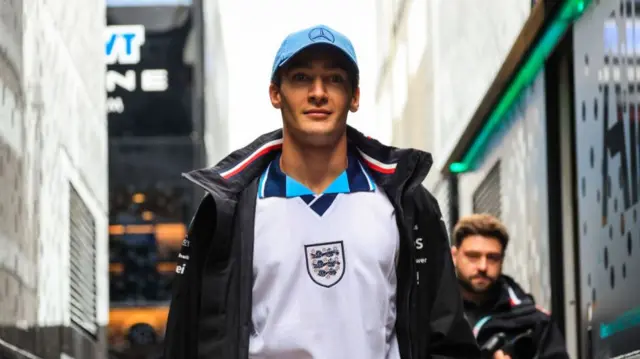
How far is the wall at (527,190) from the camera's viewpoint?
807cm

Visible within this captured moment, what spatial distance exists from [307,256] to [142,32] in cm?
1511

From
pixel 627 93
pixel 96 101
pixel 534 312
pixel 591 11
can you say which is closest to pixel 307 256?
pixel 534 312

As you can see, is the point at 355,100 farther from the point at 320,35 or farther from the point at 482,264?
the point at 482,264

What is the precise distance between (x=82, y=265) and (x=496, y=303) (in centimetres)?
443

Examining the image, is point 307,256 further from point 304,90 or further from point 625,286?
point 625,286

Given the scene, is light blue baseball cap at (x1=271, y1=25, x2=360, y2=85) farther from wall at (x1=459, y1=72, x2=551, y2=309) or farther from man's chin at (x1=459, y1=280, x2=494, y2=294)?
wall at (x1=459, y1=72, x2=551, y2=309)

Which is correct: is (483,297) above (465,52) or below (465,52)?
below

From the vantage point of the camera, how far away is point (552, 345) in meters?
5.01

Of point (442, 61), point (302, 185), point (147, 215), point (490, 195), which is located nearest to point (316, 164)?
point (302, 185)

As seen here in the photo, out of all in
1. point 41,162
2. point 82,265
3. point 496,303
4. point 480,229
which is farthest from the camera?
point 82,265

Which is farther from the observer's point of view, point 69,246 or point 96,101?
point 96,101

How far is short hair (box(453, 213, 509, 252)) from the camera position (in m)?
5.28

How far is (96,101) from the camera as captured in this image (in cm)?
970

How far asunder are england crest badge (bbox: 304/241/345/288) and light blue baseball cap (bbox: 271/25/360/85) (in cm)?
36
